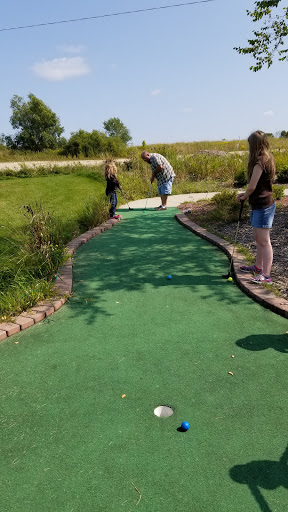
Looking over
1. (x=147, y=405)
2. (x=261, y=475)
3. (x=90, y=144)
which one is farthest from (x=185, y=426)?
(x=90, y=144)

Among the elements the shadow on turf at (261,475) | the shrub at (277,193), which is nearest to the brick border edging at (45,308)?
the shadow on turf at (261,475)

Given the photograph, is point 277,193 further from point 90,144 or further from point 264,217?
point 90,144

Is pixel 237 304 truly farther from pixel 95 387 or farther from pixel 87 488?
pixel 87 488

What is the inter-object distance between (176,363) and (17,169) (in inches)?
799

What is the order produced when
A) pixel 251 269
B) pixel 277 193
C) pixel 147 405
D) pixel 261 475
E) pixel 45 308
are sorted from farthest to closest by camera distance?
pixel 277 193, pixel 251 269, pixel 45 308, pixel 147 405, pixel 261 475

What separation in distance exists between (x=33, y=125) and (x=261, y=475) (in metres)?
68.7

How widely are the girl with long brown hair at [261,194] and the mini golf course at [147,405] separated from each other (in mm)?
576

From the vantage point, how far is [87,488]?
1.90 meters

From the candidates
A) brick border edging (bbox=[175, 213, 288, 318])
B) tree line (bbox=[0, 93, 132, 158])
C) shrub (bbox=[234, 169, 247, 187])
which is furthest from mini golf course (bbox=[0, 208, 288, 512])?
tree line (bbox=[0, 93, 132, 158])

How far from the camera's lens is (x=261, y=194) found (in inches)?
164

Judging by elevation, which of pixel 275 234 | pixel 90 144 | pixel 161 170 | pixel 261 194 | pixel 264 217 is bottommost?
pixel 275 234

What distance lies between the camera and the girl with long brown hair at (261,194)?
13.0ft

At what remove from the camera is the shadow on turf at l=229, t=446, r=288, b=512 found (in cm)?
187

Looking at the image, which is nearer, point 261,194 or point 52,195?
point 261,194
